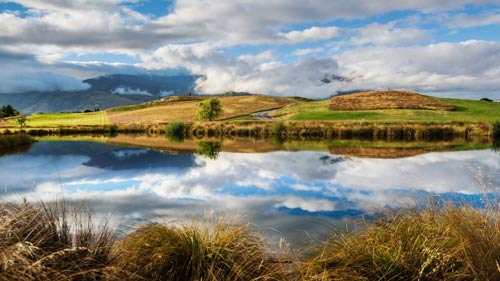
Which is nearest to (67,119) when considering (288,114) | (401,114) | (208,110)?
(208,110)

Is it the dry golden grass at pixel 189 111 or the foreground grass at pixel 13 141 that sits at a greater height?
the dry golden grass at pixel 189 111

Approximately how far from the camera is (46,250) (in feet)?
23.6

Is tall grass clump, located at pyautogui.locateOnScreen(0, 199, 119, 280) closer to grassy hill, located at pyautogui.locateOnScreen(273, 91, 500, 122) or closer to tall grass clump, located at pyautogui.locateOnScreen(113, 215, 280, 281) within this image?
tall grass clump, located at pyautogui.locateOnScreen(113, 215, 280, 281)

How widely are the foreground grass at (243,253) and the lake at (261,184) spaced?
833 mm

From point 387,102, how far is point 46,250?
10623 centimetres

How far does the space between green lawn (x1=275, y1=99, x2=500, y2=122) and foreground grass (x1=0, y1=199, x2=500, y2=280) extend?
263 ft

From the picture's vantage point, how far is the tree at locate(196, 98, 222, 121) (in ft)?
324

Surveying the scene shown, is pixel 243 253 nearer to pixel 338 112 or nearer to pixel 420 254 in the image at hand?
pixel 420 254

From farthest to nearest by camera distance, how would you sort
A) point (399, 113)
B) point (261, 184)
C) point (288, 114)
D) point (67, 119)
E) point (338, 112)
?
1. point (67, 119)
2. point (288, 114)
3. point (338, 112)
4. point (399, 113)
5. point (261, 184)

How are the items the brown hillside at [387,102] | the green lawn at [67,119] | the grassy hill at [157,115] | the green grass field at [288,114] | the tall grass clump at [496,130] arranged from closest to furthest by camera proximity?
the tall grass clump at [496,130]
the green grass field at [288,114]
the brown hillside at [387,102]
the grassy hill at [157,115]
the green lawn at [67,119]

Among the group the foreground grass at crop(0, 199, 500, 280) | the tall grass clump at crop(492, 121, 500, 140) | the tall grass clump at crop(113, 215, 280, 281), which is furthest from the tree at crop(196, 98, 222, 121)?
the tall grass clump at crop(113, 215, 280, 281)

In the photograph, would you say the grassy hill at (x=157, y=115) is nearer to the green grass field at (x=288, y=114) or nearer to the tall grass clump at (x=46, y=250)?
the green grass field at (x=288, y=114)

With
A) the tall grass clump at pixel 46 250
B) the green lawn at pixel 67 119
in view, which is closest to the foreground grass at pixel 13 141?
the green lawn at pixel 67 119

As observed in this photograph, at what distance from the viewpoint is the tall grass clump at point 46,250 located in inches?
223
